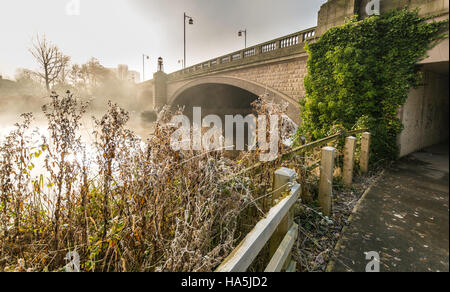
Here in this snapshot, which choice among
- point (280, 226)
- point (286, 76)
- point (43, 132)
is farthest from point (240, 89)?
point (280, 226)

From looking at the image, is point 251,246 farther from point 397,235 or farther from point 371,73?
point 371,73

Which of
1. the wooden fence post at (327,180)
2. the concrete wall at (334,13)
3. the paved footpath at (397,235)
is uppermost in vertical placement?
the concrete wall at (334,13)

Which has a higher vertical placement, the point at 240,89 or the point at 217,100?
the point at 240,89

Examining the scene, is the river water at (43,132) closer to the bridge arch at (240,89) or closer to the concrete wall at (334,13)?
the bridge arch at (240,89)

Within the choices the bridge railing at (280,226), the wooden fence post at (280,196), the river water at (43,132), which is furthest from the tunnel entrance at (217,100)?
the wooden fence post at (280,196)

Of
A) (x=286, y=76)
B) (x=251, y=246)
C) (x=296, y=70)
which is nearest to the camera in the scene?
(x=251, y=246)

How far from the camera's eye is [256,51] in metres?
11.1

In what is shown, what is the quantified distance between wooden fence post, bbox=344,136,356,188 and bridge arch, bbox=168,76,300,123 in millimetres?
1510

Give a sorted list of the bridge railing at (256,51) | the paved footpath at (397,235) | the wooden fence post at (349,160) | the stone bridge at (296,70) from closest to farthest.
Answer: the stone bridge at (296,70)
the paved footpath at (397,235)
the wooden fence post at (349,160)
the bridge railing at (256,51)

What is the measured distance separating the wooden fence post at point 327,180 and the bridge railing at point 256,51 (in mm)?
6217

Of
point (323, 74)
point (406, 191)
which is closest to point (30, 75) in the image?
point (323, 74)

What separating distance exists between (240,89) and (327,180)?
14.7m

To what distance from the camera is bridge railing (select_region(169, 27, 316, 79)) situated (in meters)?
8.46

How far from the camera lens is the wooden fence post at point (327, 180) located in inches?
123
